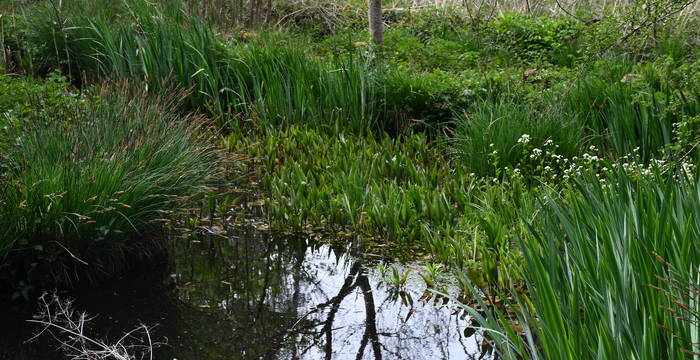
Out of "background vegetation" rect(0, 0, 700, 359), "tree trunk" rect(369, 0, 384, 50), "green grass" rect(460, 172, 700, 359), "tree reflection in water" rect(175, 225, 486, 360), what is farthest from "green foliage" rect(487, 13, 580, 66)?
"green grass" rect(460, 172, 700, 359)

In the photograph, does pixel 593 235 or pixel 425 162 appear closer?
pixel 593 235

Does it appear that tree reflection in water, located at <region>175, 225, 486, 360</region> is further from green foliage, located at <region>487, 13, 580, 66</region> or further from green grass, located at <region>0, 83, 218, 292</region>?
green foliage, located at <region>487, 13, 580, 66</region>

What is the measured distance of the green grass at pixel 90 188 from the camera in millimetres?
3838

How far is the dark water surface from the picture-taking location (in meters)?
3.50

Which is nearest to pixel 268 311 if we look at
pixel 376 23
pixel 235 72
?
pixel 235 72

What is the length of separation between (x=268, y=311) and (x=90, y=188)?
120 cm

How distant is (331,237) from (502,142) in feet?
5.54

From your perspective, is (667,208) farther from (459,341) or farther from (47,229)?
(47,229)

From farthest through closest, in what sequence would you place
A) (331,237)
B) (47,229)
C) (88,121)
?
(331,237) < (88,121) < (47,229)

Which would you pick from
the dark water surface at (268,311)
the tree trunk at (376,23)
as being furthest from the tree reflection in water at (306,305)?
the tree trunk at (376,23)

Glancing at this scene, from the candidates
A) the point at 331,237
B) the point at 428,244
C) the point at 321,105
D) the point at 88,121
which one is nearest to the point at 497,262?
the point at 428,244

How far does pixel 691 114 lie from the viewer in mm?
6250

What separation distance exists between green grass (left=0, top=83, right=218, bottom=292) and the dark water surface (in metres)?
0.24

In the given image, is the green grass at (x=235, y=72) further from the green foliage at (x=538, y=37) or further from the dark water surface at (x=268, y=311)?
the green foliage at (x=538, y=37)
